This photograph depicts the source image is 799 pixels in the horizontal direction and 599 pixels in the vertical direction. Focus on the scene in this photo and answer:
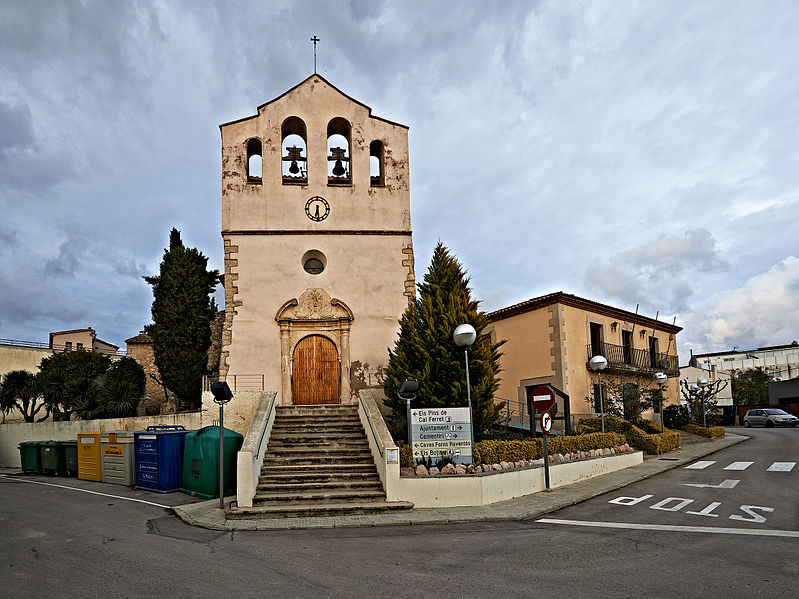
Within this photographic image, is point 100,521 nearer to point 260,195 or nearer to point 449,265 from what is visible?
point 449,265

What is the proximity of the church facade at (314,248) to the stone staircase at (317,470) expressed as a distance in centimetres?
249

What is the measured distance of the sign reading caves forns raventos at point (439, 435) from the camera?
12.1 meters

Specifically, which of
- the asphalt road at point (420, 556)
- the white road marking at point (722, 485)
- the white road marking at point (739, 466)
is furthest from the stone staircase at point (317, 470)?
the white road marking at point (739, 466)

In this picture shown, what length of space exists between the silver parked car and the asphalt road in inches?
1015

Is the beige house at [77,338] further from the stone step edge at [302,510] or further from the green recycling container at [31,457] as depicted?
the stone step edge at [302,510]

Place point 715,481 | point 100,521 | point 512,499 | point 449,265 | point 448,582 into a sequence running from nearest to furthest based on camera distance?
point 448,582, point 100,521, point 512,499, point 715,481, point 449,265

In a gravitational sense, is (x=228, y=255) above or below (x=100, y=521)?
above

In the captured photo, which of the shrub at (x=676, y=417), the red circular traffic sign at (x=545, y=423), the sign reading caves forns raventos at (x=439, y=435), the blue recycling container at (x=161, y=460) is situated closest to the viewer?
the sign reading caves forns raventos at (x=439, y=435)

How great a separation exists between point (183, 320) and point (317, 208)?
635 cm

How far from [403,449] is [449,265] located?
4.75m

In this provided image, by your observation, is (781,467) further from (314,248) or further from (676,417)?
(314,248)

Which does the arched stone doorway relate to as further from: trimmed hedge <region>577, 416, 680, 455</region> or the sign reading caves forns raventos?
trimmed hedge <region>577, 416, 680, 455</region>

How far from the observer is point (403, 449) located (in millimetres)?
12102

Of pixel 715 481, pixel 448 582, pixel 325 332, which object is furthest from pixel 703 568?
pixel 325 332
